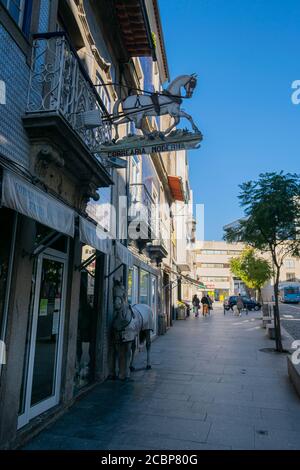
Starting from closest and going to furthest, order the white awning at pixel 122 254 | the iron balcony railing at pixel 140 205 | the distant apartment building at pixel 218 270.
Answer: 1. the white awning at pixel 122 254
2. the iron balcony railing at pixel 140 205
3. the distant apartment building at pixel 218 270

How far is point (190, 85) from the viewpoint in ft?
18.9

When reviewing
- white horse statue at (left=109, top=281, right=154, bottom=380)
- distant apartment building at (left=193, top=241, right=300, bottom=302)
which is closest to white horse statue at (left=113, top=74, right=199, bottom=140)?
white horse statue at (left=109, top=281, right=154, bottom=380)

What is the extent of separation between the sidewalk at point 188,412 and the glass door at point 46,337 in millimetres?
434

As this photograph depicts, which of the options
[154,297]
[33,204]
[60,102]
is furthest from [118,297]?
[154,297]

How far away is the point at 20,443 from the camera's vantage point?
162 inches

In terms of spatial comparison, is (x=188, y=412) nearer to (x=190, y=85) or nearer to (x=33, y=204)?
(x=33, y=204)

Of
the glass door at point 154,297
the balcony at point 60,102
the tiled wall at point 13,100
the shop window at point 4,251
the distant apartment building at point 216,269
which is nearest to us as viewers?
the shop window at point 4,251

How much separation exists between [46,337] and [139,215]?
18.9 ft

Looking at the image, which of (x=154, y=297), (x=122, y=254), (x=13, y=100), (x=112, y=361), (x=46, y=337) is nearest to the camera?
(x=13, y=100)

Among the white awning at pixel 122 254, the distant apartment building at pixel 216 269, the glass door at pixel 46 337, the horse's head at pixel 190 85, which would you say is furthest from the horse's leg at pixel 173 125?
the distant apartment building at pixel 216 269

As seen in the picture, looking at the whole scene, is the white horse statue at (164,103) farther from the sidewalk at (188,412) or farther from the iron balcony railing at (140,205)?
the sidewalk at (188,412)

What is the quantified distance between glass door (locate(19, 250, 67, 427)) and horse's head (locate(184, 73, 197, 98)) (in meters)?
3.51

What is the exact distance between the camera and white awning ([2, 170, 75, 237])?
3023 millimetres

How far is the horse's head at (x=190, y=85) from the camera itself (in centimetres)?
571
